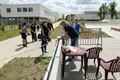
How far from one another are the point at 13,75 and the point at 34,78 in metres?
0.99

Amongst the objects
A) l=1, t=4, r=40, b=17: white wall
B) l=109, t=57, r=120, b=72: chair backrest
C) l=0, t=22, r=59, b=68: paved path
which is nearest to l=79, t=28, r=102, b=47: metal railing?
l=0, t=22, r=59, b=68: paved path

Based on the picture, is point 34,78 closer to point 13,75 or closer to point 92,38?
point 13,75

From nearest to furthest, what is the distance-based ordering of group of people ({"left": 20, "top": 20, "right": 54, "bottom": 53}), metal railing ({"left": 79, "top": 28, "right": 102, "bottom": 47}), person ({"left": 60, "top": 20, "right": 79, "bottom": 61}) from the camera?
person ({"left": 60, "top": 20, "right": 79, "bottom": 61})
group of people ({"left": 20, "top": 20, "right": 54, "bottom": 53})
metal railing ({"left": 79, "top": 28, "right": 102, "bottom": 47})

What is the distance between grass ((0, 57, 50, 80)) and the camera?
27.3ft

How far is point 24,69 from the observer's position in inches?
376

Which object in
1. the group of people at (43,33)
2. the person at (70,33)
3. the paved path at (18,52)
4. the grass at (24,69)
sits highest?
the person at (70,33)

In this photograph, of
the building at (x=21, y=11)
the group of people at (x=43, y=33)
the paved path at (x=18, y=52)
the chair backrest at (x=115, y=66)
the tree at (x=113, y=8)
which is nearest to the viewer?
the chair backrest at (x=115, y=66)

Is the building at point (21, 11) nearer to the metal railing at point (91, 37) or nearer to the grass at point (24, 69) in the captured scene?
the metal railing at point (91, 37)

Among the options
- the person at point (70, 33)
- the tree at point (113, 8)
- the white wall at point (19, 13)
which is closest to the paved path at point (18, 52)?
the person at point (70, 33)

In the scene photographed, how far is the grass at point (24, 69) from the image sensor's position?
8320 mm

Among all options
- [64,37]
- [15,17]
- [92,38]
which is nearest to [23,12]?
[15,17]

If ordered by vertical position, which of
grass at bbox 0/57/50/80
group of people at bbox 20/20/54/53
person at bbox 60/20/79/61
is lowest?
grass at bbox 0/57/50/80

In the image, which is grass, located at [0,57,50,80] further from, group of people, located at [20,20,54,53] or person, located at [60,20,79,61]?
group of people, located at [20,20,54,53]

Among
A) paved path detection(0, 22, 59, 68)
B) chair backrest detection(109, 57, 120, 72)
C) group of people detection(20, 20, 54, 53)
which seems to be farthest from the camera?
group of people detection(20, 20, 54, 53)
